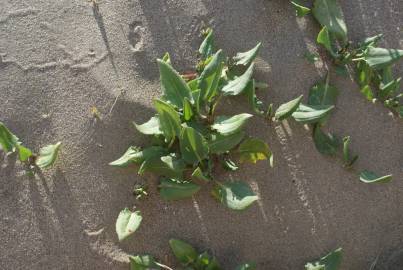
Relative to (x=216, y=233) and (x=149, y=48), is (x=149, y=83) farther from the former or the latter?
(x=216, y=233)

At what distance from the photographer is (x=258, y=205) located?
2.56 meters

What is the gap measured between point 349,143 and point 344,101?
203 millimetres

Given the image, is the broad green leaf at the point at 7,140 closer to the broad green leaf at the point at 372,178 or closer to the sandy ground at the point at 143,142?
the sandy ground at the point at 143,142

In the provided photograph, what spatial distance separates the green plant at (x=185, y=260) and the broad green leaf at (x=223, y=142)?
447mm

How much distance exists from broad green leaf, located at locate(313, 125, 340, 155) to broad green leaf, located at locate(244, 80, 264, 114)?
0.92 feet

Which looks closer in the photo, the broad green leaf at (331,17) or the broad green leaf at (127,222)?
the broad green leaf at (127,222)

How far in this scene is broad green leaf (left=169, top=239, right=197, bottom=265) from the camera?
2465 mm

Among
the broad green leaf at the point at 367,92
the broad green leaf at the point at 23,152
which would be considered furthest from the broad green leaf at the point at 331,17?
the broad green leaf at the point at 23,152

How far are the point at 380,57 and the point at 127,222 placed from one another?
140 centimetres

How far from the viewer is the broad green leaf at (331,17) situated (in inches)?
103

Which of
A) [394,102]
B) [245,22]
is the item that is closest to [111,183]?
[245,22]

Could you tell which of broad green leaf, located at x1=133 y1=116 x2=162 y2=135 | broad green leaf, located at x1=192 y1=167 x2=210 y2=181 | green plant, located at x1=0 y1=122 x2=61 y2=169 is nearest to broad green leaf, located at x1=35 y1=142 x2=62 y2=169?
green plant, located at x1=0 y1=122 x2=61 y2=169

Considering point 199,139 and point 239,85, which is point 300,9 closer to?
point 239,85

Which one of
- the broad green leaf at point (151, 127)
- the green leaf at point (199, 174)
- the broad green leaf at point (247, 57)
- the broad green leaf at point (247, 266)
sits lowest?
the broad green leaf at point (247, 266)
